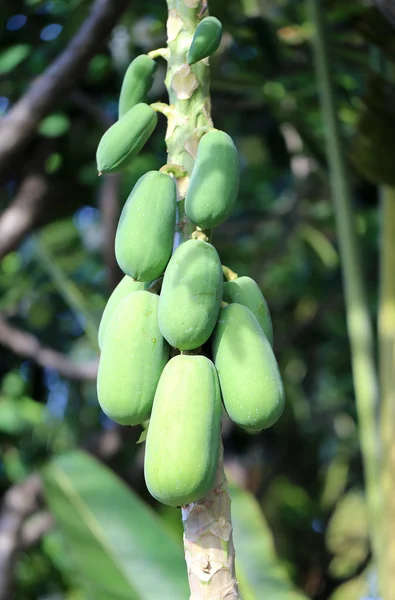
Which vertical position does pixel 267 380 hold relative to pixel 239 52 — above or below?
above

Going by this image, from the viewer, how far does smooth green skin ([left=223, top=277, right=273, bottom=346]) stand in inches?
25.9

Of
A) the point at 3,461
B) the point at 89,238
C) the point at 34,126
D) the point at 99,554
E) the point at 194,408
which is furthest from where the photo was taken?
the point at 89,238

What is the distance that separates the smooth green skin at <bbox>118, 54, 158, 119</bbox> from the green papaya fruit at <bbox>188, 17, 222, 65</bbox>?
0.30 feet

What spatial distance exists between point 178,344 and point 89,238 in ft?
8.33

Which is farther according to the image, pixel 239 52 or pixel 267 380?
pixel 239 52

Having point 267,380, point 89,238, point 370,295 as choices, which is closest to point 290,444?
point 370,295

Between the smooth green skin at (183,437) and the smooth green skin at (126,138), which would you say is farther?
the smooth green skin at (126,138)

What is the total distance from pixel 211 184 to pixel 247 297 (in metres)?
0.11

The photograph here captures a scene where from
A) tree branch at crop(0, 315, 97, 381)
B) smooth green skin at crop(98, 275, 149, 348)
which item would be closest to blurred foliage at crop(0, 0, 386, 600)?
tree branch at crop(0, 315, 97, 381)

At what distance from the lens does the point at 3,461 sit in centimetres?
241

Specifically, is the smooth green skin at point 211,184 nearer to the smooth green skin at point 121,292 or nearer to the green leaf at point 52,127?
the smooth green skin at point 121,292

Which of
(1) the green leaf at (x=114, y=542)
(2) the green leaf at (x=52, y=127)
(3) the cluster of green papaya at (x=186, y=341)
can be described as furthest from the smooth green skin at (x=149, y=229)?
(2) the green leaf at (x=52, y=127)

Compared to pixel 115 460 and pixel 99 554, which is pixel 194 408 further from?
pixel 115 460

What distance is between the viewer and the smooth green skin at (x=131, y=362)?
599 millimetres
